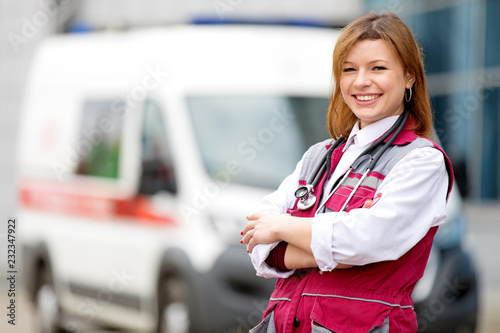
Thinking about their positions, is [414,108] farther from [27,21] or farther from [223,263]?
[27,21]

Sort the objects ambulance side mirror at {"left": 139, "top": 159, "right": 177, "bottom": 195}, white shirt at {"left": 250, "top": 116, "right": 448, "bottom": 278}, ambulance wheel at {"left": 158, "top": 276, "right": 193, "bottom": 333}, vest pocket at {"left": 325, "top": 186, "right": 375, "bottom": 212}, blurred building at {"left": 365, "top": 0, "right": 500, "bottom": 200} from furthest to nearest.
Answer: blurred building at {"left": 365, "top": 0, "right": 500, "bottom": 200}
ambulance side mirror at {"left": 139, "top": 159, "right": 177, "bottom": 195}
ambulance wheel at {"left": 158, "top": 276, "right": 193, "bottom": 333}
vest pocket at {"left": 325, "top": 186, "right": 375, "bottom": 212}
white shirt at {"left": 250, "top": 116, "right": 448, "bottom": 278}

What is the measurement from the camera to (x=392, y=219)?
8.17 feet

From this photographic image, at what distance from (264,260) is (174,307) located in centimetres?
413

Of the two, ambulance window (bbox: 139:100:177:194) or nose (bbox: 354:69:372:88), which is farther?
ambulance window (bbox: 139:100:177:194)

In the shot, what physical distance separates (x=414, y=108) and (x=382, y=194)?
37 centimetres

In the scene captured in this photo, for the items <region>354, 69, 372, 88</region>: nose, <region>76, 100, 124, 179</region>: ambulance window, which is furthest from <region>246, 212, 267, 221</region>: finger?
<region>76, 100, 124, 179</region>: ambulance window

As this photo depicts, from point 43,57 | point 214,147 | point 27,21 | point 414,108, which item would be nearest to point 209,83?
point 214,147

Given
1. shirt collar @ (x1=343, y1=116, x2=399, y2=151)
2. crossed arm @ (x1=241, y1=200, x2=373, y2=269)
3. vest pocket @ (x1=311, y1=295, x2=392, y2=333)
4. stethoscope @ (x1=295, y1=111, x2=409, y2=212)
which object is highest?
shirt collar @ (x1=343, y1=116, x2=399, y2=151)

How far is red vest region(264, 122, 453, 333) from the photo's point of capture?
99.4 inches

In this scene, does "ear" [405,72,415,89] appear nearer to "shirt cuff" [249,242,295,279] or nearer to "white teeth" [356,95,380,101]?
"white teeth" [356,95,380,101]

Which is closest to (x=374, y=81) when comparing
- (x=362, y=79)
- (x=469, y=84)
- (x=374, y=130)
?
(x=362, y=79)

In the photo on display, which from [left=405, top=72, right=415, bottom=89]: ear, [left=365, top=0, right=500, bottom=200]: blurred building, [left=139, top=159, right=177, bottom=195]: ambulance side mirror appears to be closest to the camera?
[left=405, top=72, right=415, bottom=89]: ear

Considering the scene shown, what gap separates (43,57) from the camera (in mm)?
9016

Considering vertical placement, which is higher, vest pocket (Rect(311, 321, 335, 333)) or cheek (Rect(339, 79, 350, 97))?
cheek (Rect(339, 79, 350, 97))
